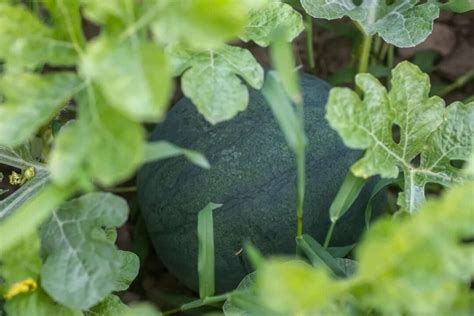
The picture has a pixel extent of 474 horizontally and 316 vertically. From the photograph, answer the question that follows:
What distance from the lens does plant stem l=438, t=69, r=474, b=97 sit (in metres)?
2.05

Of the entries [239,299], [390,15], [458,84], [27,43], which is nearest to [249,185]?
[239,299]

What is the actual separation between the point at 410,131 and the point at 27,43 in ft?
2.01

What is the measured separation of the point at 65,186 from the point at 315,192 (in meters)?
0.53

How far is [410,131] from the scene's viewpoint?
1.34 metres

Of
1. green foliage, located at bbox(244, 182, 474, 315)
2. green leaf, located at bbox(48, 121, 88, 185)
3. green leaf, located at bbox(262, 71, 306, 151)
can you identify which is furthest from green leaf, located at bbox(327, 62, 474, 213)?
green leaf, located at bbox(48, 121, 88, 185)

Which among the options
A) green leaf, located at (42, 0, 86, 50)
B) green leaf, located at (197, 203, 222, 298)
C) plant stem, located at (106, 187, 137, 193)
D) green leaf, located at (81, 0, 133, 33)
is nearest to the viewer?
green leaf, located at (81, 0, 133, 33)

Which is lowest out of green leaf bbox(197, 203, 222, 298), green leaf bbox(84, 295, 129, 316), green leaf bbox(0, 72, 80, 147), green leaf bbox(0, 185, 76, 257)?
green leaf bbox(84, 295, 129, 316)

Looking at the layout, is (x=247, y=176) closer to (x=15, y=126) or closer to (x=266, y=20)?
(x=266, y=20)

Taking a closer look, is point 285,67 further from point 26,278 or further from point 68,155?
point 26,278

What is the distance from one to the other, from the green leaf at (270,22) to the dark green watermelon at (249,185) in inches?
8.2

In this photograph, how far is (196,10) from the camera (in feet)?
2.96

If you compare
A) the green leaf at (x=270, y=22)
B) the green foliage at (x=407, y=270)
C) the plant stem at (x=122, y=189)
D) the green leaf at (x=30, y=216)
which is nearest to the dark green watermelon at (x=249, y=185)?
the green leaf at (x=270, y=22)

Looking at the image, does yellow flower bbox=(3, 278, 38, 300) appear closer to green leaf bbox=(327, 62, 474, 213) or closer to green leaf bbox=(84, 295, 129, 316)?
green leaf bbox=(84, 295, 129, 316)

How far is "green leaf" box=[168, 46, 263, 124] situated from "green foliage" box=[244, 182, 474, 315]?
35 cm
